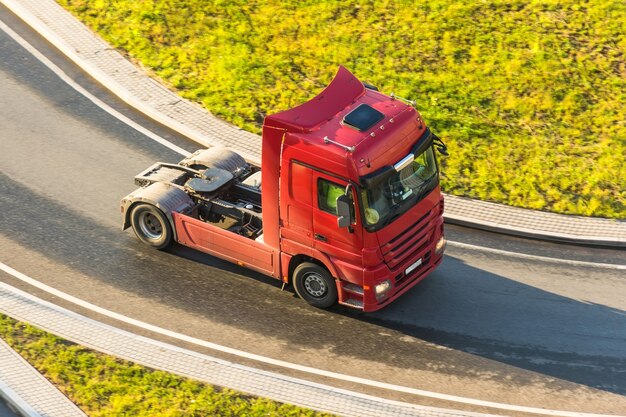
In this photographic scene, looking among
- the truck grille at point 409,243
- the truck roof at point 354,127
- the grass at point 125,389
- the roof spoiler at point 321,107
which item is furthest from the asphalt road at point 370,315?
the roof spoiler at point 321,107

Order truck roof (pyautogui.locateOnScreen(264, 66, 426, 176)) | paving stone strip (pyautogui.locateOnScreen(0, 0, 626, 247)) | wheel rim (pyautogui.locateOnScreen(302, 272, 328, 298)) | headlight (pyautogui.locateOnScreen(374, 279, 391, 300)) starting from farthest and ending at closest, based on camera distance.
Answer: paving stone strip (pyautogui.locateOnScreen(0, 0, 626, 247)), wheel rim (pyautogui.locateOnScreen(302, 272, 328, 298)), headlight (pyautogui.locateOnScreen(374, 279, 391, 300)), truck roof (pyautogui.locateOnScreen(264, 66, 426, 176))

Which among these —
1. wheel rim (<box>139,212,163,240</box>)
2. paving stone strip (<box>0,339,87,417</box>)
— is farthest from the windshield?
paving stone strip (<box>0,339,87,417</box>)

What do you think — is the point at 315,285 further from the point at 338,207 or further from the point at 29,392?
the point at 29,392

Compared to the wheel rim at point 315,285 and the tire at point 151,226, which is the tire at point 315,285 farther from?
the tire at point 151,226

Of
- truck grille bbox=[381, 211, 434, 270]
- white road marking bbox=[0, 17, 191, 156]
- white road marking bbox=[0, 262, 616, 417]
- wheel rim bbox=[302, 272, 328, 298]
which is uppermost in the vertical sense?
white road marking bbox=[0, 17, 191, 156]

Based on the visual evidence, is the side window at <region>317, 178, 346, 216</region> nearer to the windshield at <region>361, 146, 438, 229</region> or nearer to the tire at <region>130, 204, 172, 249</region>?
the windshield at <region>361, 146, 438, 229</region>

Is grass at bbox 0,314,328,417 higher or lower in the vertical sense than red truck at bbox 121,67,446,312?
lower

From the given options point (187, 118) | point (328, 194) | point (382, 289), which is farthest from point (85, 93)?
point (382, 289)

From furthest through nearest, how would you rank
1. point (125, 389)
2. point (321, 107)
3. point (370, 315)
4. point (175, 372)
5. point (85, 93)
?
point (85, 93) → point (370, 315) → point (321, 107) → point (175, 372) → point (125, 389)
